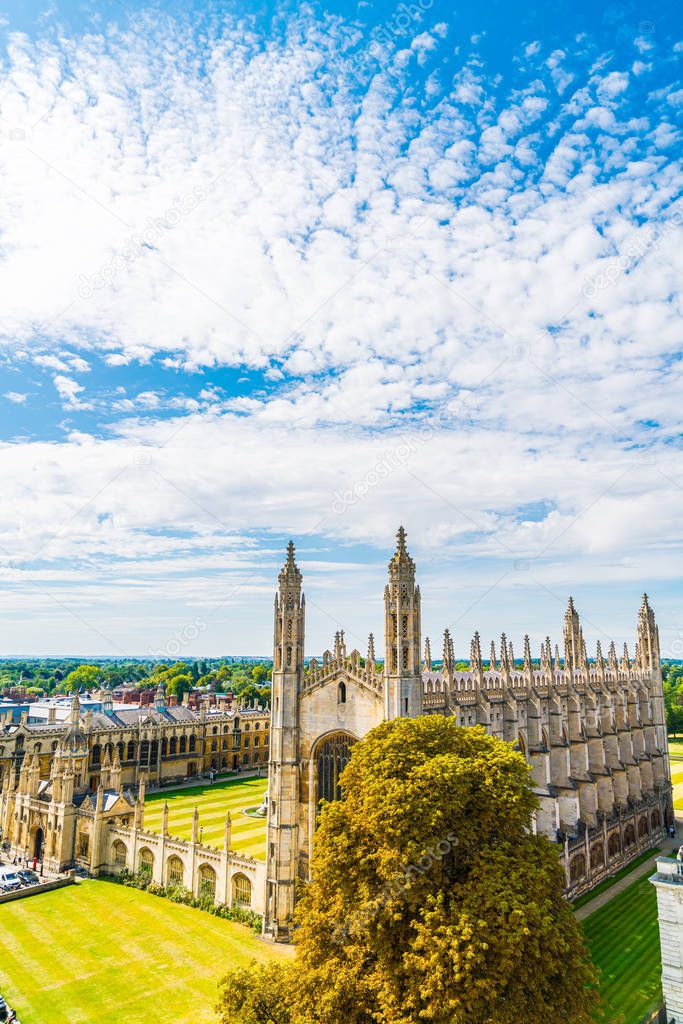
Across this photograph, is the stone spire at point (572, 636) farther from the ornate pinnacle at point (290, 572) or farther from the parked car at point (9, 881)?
the parked car at point (9, 881)

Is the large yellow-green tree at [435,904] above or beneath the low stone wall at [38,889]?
above

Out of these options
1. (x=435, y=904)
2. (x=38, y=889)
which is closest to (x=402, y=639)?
(x=435, y=904)

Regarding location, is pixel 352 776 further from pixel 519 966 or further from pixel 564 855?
pixel 564 855

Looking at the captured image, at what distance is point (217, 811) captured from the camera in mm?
59375

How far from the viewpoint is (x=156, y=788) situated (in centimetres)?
7269

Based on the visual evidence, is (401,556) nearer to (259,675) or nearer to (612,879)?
(612,879)

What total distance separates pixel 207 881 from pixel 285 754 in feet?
28.0

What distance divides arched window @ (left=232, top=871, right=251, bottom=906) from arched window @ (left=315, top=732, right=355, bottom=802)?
5615 millimetres

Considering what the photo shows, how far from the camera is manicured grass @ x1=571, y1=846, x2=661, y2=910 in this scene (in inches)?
1490

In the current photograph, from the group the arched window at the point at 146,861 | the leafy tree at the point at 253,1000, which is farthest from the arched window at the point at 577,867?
the leafy tree at the point at 253,1000

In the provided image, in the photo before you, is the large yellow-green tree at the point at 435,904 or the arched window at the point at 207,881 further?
the arched window at the point at 207,881

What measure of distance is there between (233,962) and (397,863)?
13632 millimetres

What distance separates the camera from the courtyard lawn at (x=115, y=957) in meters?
25.4

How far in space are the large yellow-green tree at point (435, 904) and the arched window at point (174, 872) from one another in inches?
660
